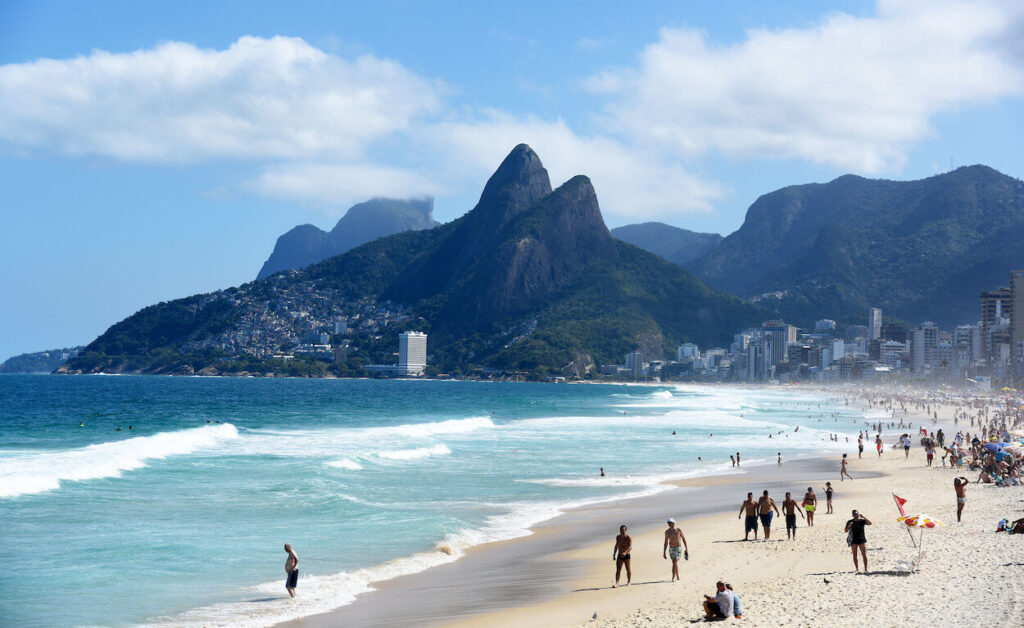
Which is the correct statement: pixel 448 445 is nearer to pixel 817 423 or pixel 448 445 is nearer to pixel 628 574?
pixel 628 574

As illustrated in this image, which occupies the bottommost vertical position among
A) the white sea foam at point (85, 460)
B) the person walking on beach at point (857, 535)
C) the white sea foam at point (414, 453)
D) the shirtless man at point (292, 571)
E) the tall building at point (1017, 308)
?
the white sea foam at point (414, 453)

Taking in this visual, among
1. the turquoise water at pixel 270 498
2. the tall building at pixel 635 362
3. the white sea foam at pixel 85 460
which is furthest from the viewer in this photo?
the tall building at pixel 635 362

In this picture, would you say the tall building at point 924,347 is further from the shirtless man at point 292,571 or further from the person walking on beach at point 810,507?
the shirtless man at point 292,571

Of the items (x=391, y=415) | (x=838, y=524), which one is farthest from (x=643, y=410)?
(x=838, y=524)

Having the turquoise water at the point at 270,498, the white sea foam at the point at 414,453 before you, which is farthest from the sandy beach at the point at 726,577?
the white sea foam at the point at 414,453

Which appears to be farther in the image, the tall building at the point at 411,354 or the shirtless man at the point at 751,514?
the tall building at the point at 411,354

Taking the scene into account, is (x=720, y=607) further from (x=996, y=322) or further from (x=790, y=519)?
(x=996, y=322)

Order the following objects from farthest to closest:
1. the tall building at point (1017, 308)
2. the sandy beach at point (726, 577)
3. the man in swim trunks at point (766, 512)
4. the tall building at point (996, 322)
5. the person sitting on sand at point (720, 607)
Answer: the tall building at point (996, 322) → the tall building at point (1017, 308) → the man in swim trunks at point (766, 512) → the sandy beach at point (726, 577) → the person sitting on sand at point (720, 607)

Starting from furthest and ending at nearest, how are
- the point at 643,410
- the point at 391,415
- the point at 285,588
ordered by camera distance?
the point at 643,410 < the point at 391,415 < the point at 285,588
